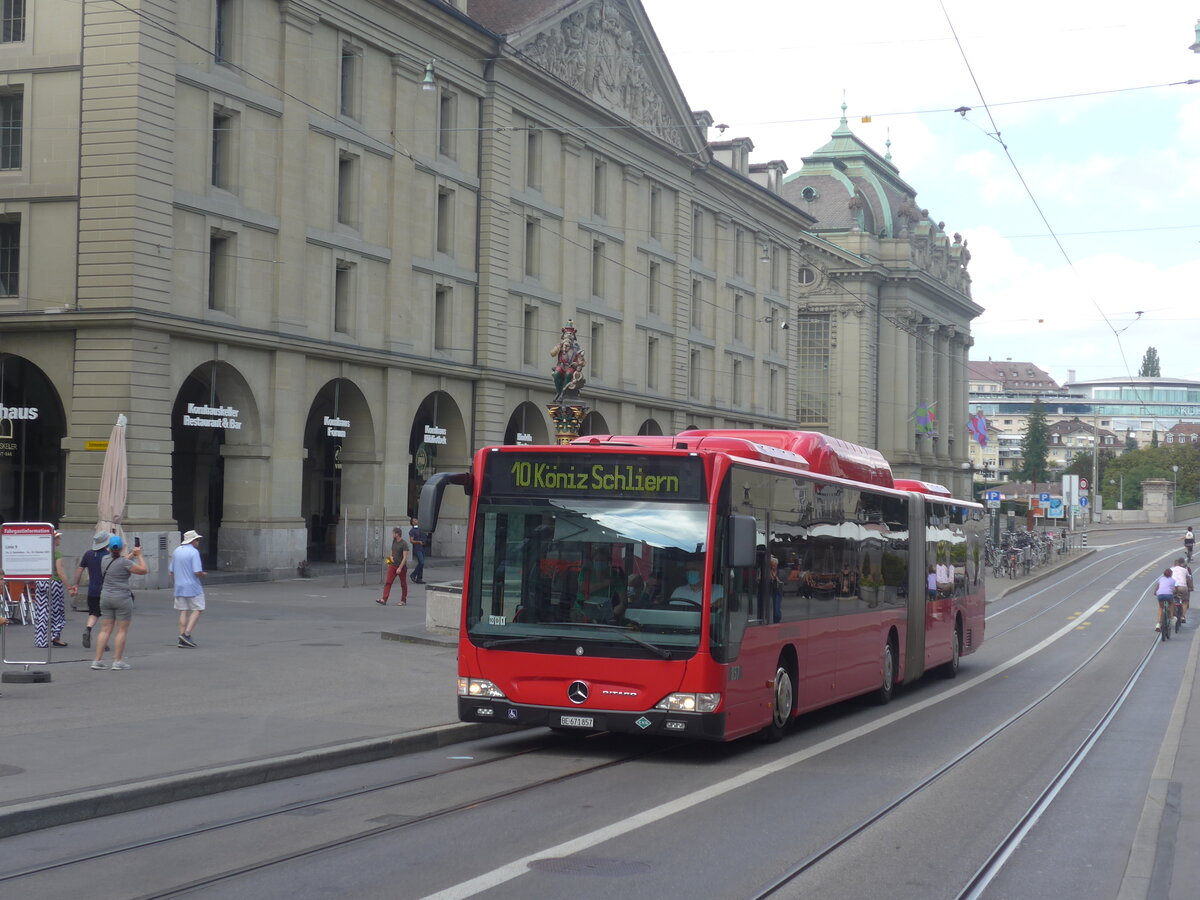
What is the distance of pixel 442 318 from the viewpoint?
46562mm

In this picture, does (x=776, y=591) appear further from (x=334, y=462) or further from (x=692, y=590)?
(x=334, y=462)

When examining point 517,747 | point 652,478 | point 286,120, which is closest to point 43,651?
point 517,747

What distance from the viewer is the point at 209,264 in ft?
119

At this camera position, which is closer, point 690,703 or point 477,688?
point 690,703

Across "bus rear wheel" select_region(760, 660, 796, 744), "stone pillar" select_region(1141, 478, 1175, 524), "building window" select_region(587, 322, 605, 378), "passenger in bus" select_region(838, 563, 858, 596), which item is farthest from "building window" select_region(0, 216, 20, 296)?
"stone pillar" select_region(1141, 478, 1175, 524)

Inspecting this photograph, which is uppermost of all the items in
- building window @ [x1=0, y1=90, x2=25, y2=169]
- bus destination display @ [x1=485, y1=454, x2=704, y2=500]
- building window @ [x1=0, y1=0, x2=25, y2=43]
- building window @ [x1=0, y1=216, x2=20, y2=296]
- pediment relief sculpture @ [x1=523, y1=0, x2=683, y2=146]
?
pediment relief sculpture @ [x1=523, y1=0, x2=683, y2=146]

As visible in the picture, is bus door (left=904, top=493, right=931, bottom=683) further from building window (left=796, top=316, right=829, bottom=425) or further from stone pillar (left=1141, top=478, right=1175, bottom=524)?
stone pillar (left=1141, top=478, right=1175, bottom=524)

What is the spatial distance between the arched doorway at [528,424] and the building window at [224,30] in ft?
61.5

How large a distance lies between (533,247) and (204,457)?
14966 millimetres

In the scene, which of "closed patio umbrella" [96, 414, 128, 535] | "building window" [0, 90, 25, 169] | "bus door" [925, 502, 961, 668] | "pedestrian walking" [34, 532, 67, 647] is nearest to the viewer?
"pedestrian walking" [34, 532, 67, 647]

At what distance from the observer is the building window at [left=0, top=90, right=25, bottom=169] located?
3497cm

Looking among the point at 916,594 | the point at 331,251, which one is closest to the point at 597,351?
the point at 331,251

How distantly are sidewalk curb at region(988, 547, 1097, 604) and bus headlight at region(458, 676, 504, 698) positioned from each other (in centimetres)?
3807

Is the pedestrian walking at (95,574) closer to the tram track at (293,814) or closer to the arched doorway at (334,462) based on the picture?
the tram track at (293,814)
